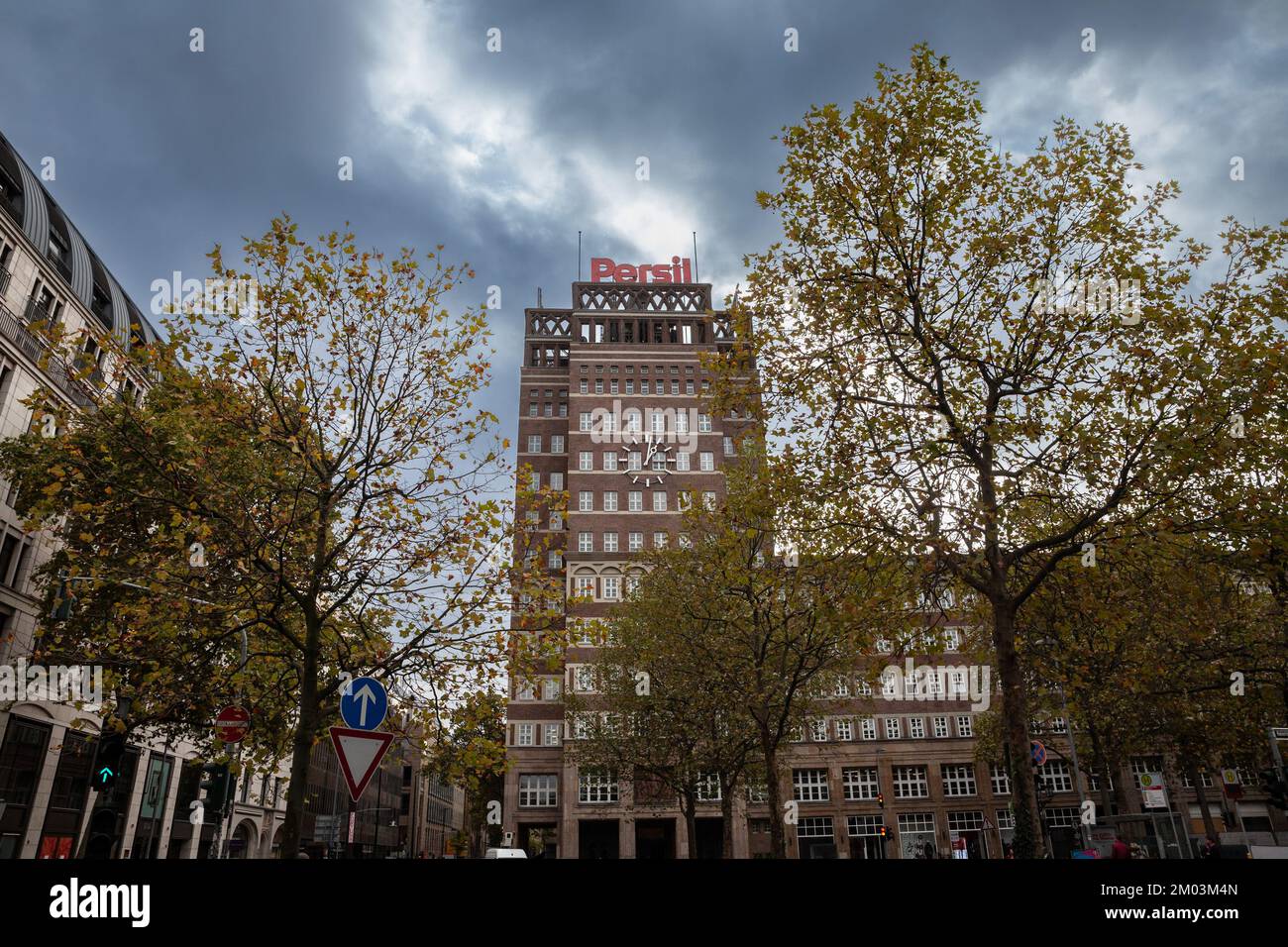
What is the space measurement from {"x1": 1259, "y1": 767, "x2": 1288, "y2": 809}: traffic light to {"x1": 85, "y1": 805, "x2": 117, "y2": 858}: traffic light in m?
28.7

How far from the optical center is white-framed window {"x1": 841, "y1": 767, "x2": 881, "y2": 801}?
63.1 metres

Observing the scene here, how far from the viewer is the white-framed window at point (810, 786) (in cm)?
6297

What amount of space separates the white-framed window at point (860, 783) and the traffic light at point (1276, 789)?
4352 cm

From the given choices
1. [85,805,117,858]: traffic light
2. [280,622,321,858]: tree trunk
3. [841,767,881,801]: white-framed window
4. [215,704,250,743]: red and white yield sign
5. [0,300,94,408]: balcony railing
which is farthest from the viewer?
[841,767,881,801]: white-framed window

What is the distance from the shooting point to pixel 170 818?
45.0m

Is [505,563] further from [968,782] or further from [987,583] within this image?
[968,782]

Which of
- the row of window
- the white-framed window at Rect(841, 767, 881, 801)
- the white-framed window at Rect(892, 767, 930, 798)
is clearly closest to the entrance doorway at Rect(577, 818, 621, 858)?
the row of window

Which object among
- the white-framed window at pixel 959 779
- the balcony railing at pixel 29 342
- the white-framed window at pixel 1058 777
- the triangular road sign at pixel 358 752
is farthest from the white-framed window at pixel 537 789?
the triangular road sign at pixel 358 752

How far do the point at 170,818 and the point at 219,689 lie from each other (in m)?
34.5

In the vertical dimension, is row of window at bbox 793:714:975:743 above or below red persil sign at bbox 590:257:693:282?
below

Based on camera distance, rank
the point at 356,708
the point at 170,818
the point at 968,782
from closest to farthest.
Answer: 1. the point at 356,708
2. the point at 170,818
3. the point at 968,782

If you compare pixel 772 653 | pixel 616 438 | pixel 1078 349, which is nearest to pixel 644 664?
pixel 772 653

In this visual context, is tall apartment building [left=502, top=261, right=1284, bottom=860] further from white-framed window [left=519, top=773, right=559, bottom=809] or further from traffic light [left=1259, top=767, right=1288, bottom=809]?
traffic light [left=1259, top=767, right=1288, bottom=809]

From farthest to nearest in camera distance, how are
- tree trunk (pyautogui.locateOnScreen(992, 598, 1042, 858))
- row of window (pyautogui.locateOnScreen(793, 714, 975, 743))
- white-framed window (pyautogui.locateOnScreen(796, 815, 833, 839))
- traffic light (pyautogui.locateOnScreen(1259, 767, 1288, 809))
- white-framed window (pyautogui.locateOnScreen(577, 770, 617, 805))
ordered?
row of window (pyautogui.locateOnScreen(793, 714, 975, 743)) < white-framed window (pyautogui.locateOnScreen(796, 815, 833, 839)) < white-framed window (pyautogui.locateOnScreen(577, 770, 617, 805)) < traffic light (pyautogui.locateOnScreen(1259, 767, 1288, 809)) < tree trunk (pyautogui.locateOnScreen(992, 598, 1042, 858))
